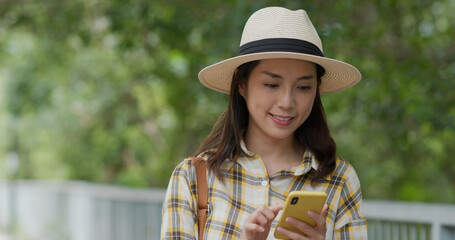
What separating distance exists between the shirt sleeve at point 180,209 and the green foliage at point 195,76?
3697 mm

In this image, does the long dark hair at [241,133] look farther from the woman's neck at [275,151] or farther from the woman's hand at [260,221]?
the woman's hand at [260,221]

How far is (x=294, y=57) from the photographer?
8.31 ft

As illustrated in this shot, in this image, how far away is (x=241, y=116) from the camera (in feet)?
9.29

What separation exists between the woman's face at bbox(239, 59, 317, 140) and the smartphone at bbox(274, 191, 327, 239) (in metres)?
0.33

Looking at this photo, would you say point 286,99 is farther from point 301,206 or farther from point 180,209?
point 180,209

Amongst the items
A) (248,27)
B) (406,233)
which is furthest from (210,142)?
(406,233)

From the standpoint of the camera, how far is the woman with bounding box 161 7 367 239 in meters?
2.58

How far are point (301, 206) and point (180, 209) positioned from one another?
46 centimetres

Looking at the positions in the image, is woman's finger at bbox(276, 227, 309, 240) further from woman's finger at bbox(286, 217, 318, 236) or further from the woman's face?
the woman's face

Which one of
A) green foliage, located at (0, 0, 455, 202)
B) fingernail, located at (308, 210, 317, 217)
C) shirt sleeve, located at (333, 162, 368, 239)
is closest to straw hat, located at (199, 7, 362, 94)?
shirt sleeve, located at (333, 162, 368, 239)

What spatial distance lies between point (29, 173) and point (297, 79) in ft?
87.6

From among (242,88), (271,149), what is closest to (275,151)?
(271,149)

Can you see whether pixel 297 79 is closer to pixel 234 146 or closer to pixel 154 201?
pixel 234 146

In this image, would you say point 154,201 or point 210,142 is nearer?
point 210,142
